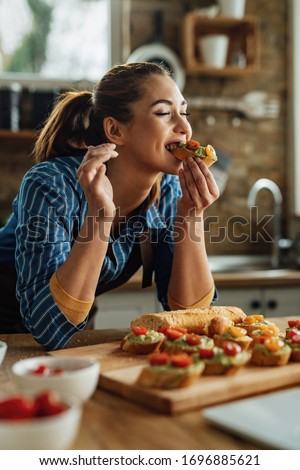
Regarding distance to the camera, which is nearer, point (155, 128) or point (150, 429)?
point (150, 429)

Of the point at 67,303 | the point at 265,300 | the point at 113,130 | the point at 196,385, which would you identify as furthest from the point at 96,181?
the point at 265,300

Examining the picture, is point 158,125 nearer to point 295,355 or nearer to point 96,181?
point 96,181

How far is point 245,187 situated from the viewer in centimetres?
441

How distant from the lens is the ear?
207 cm

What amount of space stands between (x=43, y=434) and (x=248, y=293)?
276 centimetres

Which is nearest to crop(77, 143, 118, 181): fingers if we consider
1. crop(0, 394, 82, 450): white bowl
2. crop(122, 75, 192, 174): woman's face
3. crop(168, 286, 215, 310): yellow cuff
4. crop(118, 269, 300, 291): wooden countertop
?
crop(122, 75, 192, 174): woman's face

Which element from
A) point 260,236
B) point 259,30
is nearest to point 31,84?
point 259,30

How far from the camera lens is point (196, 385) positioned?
120 centimetres

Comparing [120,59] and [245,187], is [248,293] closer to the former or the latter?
[245,187]

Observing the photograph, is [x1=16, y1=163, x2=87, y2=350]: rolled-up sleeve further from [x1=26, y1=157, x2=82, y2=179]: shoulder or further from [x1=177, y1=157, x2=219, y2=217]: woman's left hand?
[x1=177, y1=157, x2=219, y2=217]: woman's left hand

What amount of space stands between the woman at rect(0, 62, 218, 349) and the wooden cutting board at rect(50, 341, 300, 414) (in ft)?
1.02

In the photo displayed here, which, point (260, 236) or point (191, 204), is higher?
point (191, 204)

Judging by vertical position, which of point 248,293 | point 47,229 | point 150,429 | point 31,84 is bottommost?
point 248,293

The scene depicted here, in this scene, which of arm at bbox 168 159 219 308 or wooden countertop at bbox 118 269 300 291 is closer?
arm at bbox 168 159 219 308
